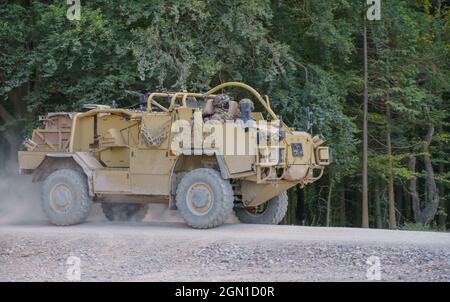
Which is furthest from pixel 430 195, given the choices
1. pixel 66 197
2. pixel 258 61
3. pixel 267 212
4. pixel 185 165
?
pixel 66 197

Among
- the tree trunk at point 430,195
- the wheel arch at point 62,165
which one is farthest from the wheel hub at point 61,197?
the tree trunk at point 430,195

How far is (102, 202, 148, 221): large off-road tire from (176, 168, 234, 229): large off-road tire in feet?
10.9

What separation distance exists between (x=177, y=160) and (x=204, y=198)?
1034mm

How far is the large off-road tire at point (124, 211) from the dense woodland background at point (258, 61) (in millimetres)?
3514

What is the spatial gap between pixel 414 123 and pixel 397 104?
11.8 ft

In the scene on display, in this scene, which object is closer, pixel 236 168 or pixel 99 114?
pixel 236 168

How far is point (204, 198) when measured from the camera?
1425 centimetres

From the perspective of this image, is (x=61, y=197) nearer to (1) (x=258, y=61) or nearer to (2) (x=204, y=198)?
(2) (x=204, y=198)

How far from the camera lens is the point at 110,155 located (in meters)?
16.0

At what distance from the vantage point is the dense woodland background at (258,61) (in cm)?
2012

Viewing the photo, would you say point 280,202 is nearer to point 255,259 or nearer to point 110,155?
point 110,155

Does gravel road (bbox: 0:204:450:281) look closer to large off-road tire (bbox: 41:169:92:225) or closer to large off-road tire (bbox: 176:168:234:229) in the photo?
large off-road tire (bbox: 176:168:234:229)
